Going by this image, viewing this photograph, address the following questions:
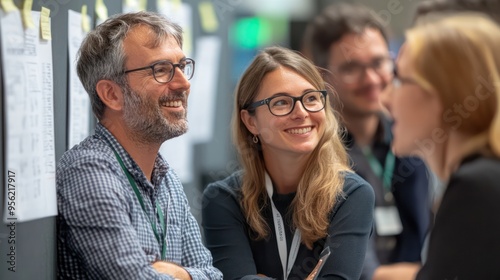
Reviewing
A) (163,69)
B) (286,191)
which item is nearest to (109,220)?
(163,69)

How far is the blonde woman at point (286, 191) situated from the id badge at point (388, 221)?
70 centimetres

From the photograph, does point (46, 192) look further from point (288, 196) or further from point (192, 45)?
point (192, 45)

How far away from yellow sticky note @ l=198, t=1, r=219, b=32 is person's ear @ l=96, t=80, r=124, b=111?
2117mm

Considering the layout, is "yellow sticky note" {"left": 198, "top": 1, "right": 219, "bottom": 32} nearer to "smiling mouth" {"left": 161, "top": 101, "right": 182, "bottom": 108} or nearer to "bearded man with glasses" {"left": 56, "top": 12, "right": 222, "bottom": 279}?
"bearded man with glasses" {"left": 56, "top": 12, "right": 222, "bottom": 279}

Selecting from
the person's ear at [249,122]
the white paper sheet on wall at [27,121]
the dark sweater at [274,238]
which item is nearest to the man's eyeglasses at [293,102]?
the person's ear at [249,122]

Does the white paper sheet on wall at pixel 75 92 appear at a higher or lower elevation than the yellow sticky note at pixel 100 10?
lower

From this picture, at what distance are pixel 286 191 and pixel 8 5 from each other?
3.97ft

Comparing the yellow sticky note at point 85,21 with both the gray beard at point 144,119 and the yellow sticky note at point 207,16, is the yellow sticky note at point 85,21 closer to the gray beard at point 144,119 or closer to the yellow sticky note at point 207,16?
the gray beard at point 144,119

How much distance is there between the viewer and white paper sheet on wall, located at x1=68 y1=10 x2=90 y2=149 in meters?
2.49

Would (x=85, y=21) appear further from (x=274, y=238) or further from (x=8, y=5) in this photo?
(x=274, y=238)

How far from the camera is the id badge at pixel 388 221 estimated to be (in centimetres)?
343

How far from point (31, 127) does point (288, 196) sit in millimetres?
991

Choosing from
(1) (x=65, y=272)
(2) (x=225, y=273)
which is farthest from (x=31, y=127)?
(2) (x=225, y=273)

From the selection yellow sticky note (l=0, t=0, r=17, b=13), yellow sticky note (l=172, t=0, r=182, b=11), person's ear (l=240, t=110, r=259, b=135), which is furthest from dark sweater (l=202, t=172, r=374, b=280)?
yellow sticky note (l=172, t=0, r=182, b=11)
